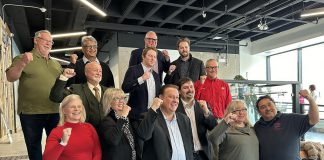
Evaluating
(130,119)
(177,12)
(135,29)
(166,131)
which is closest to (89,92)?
(130,119)

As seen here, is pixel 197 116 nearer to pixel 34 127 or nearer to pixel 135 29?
pixel 34 127

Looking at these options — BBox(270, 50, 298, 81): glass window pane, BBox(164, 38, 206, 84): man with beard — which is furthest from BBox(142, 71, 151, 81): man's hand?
BBox(270, 50, 298, 81): glass window pane

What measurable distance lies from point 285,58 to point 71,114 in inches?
452

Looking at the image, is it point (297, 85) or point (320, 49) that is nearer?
point (297, 85)

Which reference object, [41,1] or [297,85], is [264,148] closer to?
[297,85]

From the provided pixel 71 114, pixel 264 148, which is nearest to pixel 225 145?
pixel 264 148

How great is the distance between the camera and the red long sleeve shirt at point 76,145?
1937 mm

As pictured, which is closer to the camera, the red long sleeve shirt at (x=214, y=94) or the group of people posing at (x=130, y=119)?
the group of people posing at (x=130, y=119)

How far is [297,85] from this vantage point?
5121 millimetres

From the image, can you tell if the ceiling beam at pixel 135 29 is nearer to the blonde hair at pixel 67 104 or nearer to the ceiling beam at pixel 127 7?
the ceiling beam at pixel 127 7

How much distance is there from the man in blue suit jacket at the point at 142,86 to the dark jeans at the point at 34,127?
75 centimetres

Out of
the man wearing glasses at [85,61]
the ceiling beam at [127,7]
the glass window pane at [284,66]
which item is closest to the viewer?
the man wearing glasses at [85,61]

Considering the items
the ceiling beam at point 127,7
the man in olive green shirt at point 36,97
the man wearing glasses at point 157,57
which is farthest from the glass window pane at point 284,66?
the man in olive green shirt at point 36,97

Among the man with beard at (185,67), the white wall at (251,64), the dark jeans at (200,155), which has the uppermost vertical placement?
the white wall at (251,64)
